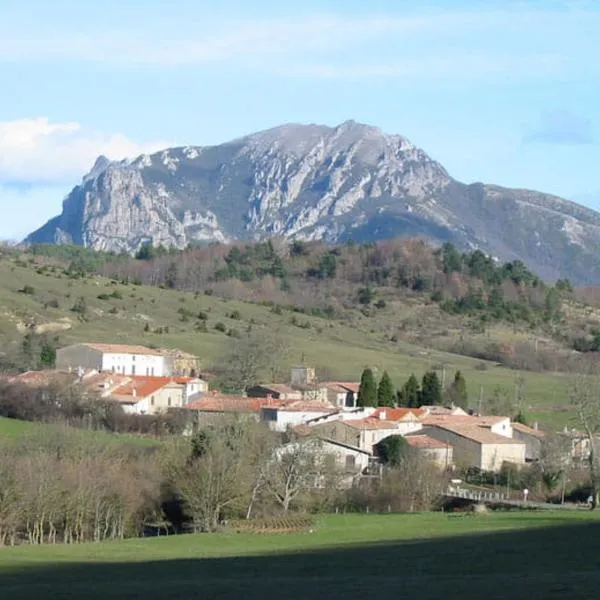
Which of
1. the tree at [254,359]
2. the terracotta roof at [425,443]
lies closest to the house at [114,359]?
the tree at [254,359]

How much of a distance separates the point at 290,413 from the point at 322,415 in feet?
7.64

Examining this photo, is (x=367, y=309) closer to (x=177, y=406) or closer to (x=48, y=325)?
(x=48, y=325)

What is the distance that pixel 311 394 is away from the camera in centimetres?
10919

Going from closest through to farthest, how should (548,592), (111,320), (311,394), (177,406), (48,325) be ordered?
(548,592)
(177,406)
(311,394)
(48,325)
(111,320)

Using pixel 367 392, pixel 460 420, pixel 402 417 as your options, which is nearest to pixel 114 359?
pixel 367 392

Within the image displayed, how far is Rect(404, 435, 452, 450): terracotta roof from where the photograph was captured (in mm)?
82938

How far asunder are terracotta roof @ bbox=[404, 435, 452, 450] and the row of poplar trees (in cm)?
1728

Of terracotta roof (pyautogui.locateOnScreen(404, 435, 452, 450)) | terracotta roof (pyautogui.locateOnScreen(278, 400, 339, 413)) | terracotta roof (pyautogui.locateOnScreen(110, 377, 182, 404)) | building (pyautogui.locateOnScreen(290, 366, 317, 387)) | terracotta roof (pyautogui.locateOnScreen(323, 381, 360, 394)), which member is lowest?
terracotta roof (pyautogui.locateOnScreen(404, 435, 452, 450))

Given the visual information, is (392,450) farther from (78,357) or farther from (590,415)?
(78,357)

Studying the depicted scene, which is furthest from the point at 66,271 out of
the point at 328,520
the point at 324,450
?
the point at 328,520

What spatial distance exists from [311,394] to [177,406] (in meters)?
14.5

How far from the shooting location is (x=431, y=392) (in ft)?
354

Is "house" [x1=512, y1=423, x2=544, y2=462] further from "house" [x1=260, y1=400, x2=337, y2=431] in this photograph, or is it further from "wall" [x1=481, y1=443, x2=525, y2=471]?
"house" [x1=260, y1=400, x2=337, y2=431]

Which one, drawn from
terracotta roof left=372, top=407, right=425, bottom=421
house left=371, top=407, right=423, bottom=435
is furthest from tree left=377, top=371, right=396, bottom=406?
terracotta roof left=372, top=407, right=425, bottom=421
